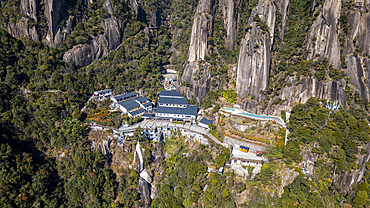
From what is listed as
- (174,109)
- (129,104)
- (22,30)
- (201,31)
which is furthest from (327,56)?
(22,30)

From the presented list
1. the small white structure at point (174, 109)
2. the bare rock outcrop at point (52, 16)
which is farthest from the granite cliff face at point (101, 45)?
the small white structure at point (174, 109)

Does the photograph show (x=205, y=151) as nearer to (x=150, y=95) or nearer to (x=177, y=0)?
(x=150, y=95)

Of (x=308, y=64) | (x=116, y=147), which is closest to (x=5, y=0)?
(x=116, y=147)

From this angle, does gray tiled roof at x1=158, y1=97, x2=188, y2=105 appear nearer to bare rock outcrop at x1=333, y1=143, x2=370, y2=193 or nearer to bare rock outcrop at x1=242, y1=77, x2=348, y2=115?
bare rock outcrop at x1=242, y1=77, x2=348, y2=115

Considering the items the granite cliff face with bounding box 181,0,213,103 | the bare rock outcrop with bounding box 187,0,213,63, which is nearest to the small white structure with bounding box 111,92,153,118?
the granite cliff face with bounding box 181,0,213,103

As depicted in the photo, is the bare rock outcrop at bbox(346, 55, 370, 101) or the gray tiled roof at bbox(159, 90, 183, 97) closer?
the bare rock outcrop at bbox(346, 55, 370, 101)

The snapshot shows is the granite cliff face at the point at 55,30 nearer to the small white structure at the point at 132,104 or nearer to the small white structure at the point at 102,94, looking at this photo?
the small white structure at the point at 102,94

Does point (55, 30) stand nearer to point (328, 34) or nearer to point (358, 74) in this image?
point (328, 34)
